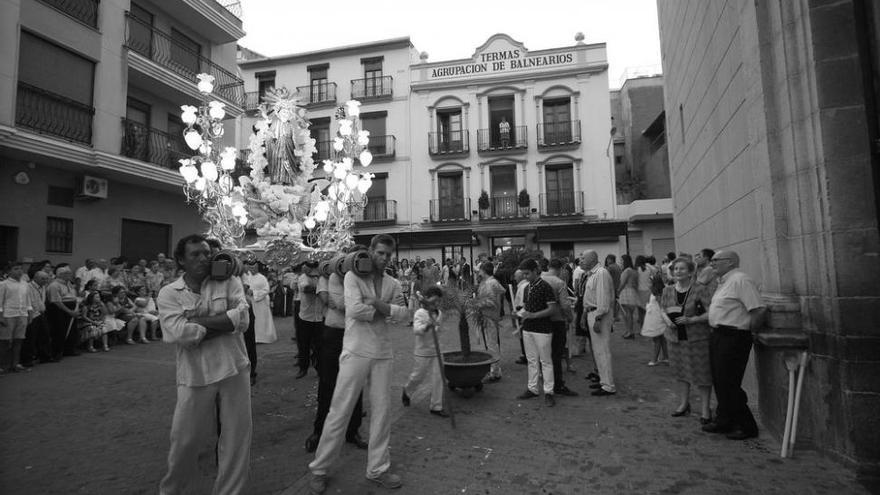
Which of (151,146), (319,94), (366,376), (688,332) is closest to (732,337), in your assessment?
(688,332)

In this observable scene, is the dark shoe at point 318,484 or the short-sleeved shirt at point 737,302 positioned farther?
the short-sleeved shirt at point 737,302

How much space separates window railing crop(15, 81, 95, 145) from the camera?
10.7 meters

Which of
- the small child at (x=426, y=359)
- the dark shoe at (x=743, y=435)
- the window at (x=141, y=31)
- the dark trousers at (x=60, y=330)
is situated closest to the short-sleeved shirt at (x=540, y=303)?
the small child at (x=426, y=359)

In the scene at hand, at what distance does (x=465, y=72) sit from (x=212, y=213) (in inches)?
653

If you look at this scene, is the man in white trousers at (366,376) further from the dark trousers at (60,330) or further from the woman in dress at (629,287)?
the dark trousers at (60,330)

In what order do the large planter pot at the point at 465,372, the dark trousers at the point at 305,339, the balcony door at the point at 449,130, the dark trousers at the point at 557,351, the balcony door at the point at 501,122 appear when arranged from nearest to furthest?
the large planter pot at the point at 465,372 → the dark trousers at the point at 557,351 → the dark trousers at the point at 305,339 → the balcony door at the point at 501,122 → the balcony door at the point at 449,130

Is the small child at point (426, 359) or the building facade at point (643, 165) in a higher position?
the building facade at point (643, 165)

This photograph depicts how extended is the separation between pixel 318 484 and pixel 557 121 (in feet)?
73.9

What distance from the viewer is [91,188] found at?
483 inches

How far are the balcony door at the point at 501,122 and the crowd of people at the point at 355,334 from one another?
48.4 ft

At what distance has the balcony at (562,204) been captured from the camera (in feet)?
72.4

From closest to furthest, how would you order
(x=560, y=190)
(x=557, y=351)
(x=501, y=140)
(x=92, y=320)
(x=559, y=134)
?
(x=557, y=351), (x=92, y=320), (x=560, y=190), (x=559, y=134), (x=501, y=140)

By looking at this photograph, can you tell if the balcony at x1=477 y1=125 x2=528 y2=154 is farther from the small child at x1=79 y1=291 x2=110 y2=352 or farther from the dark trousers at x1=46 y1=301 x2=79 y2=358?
the dark trousers at x1=46 y1=301 x2=79 y2=358

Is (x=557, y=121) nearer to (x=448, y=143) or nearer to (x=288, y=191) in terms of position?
(x=448, y=143)
